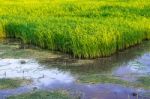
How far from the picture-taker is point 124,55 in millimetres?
11141

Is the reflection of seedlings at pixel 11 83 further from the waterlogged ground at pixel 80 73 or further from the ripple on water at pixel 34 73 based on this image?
the ripple on water at pixel 34 73

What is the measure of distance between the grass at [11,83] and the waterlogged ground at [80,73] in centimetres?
9

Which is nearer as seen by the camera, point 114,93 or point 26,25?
point 114,93

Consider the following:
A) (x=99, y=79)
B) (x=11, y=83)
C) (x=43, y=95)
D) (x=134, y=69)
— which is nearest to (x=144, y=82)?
(x=99, y=79)

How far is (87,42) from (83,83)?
2.25 m

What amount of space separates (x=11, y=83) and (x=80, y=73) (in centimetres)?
162

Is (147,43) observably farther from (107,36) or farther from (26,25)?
(26,25)

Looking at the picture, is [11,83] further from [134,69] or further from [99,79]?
[134,69]

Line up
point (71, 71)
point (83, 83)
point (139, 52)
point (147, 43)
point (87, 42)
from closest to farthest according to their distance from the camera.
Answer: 1. point (83, 83)
2. point (71, 71)
3. point (87, 42)
4. point (139, 52)
5. point (147, 43)

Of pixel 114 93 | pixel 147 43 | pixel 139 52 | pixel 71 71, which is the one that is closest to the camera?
pixel 114 93

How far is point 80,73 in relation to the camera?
31.0 feet

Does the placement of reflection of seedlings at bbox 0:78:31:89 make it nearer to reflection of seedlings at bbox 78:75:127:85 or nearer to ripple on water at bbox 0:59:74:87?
ripple on water at bbox 0:59:74:87

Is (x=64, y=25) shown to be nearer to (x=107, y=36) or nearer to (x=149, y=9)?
→ (x=107, y=36)

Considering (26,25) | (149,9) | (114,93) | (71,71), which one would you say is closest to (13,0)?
(149,9)
